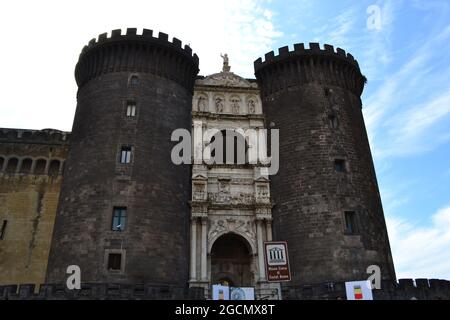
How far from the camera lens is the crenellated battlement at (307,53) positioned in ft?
98.0

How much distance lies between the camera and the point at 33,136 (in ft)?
102

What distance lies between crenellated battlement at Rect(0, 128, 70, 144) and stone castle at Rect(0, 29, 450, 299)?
120mm

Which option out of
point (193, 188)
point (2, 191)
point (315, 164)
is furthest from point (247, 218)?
point (2, 191)

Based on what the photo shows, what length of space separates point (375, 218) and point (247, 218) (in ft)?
25.7

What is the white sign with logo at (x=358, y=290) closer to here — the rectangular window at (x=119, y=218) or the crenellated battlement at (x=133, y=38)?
the rectangular window at (x=119, y=218)


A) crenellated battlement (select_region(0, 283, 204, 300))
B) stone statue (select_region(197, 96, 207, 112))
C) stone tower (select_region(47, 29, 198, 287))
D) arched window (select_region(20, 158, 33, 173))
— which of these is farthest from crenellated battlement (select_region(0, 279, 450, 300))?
stone statue (select_region(197, 96, 207, 112))

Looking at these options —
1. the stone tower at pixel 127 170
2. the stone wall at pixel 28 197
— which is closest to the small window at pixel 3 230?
the stone wall at pixel 28 197

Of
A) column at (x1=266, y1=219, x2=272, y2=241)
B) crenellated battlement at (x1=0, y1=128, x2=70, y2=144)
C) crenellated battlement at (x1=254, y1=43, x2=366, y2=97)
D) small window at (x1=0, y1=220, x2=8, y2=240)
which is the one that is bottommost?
column at (x1=266, y1=219, x2=272, y2=241)

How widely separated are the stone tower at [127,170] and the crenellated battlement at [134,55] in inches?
2.7

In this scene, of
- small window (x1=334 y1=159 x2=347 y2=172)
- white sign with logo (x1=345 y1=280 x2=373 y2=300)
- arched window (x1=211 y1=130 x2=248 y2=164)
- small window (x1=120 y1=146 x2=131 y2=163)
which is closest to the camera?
white sign with logo (x1=345 y1=280 x2=373 y2=300)

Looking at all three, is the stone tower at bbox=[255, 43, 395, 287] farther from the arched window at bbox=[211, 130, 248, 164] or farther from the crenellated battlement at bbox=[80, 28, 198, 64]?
the crenellated battlement at bbox=[80, 28, 198, 64]

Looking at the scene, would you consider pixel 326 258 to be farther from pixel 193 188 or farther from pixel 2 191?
pixel 2 191

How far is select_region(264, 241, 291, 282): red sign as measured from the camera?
11281 mm
